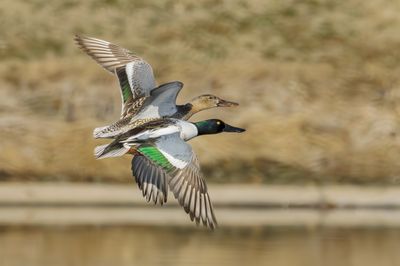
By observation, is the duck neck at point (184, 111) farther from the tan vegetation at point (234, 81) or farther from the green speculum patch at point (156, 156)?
the tan vegetation at point (234, 81)

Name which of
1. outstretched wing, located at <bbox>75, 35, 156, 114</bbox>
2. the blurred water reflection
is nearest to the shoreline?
the blurred water reflection

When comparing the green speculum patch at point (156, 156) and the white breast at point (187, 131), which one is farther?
the white breast at point (187, 131)

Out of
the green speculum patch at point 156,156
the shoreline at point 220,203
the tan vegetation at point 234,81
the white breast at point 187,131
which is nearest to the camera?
the green speculum patch at point 156,156

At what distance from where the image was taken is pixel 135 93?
15586mm

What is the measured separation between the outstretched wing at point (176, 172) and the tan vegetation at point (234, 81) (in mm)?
8523

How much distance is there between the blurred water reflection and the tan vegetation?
250cm

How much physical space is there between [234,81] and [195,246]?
5433mm

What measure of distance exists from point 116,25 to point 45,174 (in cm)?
425

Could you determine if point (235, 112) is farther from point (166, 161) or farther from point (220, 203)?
point (166, 161)

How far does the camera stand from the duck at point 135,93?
15031mm

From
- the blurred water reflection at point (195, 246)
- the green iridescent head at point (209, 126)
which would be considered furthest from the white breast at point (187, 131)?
the blurred water reflection at point (195, 246)

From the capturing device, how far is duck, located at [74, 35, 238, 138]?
15.0 meters

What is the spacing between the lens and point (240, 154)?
2338cm

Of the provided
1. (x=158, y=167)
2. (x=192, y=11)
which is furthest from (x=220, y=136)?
(x=158, y=167)
